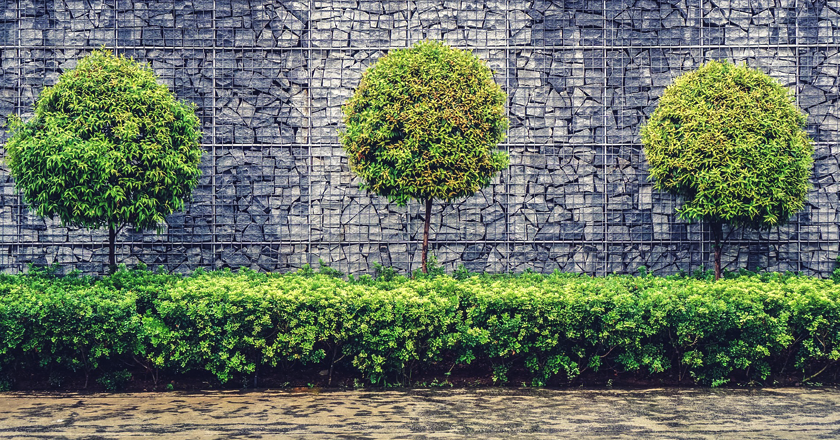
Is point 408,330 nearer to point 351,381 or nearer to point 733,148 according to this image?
point 351,381

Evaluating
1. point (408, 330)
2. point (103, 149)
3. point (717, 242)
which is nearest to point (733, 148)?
point (717, 242)

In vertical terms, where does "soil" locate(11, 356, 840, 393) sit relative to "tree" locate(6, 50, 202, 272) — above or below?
below

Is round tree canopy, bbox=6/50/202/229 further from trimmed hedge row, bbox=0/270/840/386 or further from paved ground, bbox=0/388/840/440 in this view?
paved ground, bbox=0/388/840/440

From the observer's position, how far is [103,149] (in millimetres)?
8781

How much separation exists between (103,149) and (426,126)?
12.9ft

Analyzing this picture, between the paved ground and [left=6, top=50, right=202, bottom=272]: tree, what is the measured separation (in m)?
2.63

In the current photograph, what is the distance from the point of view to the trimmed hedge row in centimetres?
730

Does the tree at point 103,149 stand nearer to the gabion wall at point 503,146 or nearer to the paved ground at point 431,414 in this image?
the paved ground at point 431,414

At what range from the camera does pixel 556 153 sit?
12.2m

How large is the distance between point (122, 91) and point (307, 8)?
4047mm

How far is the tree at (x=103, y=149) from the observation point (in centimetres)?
878

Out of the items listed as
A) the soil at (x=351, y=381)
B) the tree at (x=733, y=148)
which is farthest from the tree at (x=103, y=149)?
the tree at (x=733, y=148)

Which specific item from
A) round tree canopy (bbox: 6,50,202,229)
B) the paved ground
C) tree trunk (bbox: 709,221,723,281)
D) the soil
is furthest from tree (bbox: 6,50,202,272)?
tree trunk (bbox: 709,221,723,281)

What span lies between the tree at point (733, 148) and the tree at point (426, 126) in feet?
8.34
